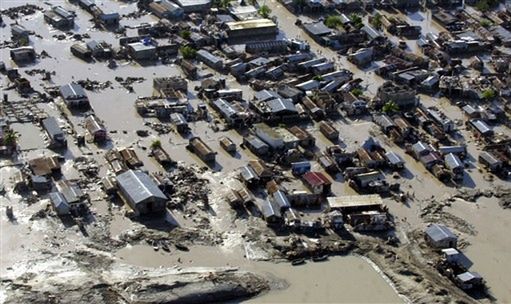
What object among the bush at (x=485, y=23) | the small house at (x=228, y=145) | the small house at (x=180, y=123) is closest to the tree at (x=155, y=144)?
the small house at (x=180, y=123)

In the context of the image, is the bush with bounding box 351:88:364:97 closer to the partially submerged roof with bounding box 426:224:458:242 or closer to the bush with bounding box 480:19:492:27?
the partially submerged roof with bounding box 426:224:458:242

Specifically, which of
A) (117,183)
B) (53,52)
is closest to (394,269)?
(117,183)

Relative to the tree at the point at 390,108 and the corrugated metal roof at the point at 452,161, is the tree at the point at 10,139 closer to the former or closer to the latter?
the tree at the point at 390,108

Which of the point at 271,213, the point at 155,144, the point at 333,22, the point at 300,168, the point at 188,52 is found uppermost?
the point at 271,213

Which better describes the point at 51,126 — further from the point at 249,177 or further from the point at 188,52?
the point at 188,52

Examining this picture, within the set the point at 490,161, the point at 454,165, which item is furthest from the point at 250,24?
the point at 490,161

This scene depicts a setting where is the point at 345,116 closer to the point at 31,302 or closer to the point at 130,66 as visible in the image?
the point at 130,66
